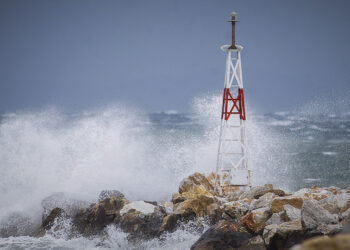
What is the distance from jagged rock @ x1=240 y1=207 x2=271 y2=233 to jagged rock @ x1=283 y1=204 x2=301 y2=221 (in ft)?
1.70

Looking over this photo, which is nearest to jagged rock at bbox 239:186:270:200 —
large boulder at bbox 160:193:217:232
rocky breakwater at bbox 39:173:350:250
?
rocky breakwater at bbox 39:173:350:250

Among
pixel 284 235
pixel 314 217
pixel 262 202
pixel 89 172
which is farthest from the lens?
pixel 89 172

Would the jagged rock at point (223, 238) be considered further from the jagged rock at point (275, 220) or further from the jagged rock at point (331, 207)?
the jagged rock at point (331, 207)

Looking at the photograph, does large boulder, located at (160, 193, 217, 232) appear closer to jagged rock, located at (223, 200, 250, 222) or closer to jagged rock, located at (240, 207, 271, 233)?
jagged rock, located at (223, 200, 250, 222)

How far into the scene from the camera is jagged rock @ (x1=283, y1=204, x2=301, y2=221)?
29.8 ft

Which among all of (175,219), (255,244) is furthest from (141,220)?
(255,244)

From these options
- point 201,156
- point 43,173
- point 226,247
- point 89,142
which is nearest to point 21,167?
point 43,173

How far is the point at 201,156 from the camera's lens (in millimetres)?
20969

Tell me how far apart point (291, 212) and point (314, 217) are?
117cm

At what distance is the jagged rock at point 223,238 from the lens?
8867mm

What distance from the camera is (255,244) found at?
8.87 meters

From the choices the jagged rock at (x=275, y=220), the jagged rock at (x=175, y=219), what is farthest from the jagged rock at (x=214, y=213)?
the jagged rock at (x=275, y=220)

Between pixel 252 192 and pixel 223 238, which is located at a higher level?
pixel 252 192

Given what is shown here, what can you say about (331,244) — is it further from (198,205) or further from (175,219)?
(198,205)
